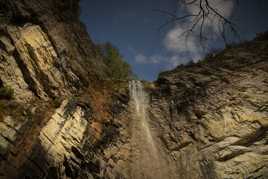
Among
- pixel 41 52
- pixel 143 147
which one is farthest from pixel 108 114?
pixel 41 52

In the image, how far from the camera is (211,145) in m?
10.5

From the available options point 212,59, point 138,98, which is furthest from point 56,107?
point 212,59

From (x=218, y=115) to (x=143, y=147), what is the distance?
13.9 feet

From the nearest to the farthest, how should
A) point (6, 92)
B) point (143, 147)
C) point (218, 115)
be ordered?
point (6, 92), point (143, 147), point (218, 115)

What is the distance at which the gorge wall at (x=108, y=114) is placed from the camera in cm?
857

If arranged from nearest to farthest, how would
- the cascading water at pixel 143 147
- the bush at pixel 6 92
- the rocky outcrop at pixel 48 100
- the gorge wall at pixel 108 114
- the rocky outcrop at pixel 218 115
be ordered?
1. the rocky outcrop at pixel 48 100
2. the gorge wall at pixel 108 114
3. the bush at pixel 6 92
4. the rocky outcrop at pixel 218 115
5. the cascading water at pixel 143 147

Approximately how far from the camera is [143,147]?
11102 millimetres

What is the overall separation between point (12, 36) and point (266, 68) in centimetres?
1347

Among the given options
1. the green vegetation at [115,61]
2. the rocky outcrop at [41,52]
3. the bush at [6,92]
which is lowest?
the bush at [6,92]

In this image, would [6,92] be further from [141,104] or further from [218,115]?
[218,115]

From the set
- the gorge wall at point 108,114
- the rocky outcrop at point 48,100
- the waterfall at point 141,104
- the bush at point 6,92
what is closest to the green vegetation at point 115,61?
the waterfall at point 141,104

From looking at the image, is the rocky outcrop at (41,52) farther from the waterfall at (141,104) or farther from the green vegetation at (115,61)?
the green vegetation at (115,61)

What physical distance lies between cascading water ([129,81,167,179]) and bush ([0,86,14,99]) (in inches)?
234

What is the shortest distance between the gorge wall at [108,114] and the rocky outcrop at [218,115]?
0.15 ft
